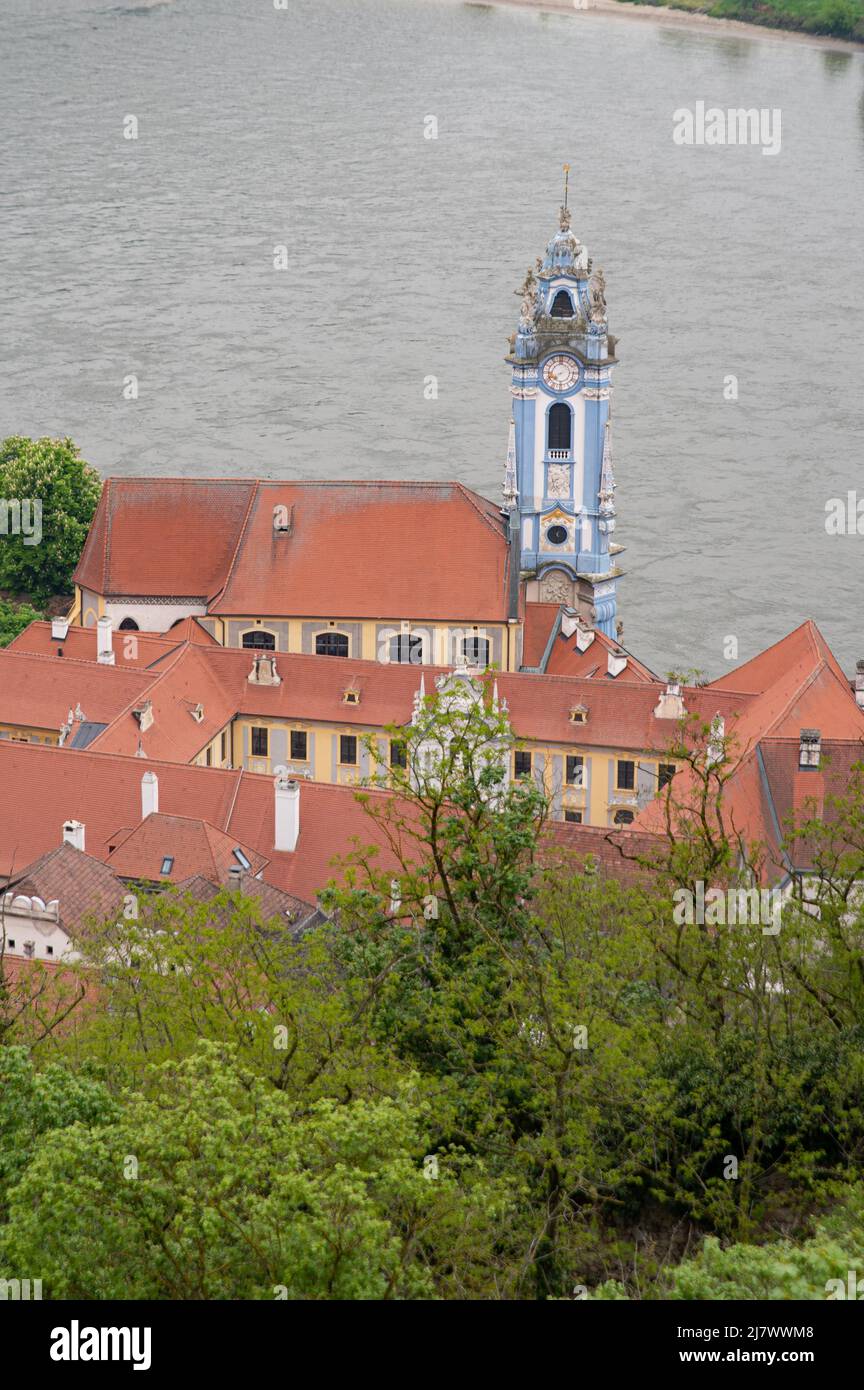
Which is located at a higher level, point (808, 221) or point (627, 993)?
point (808, 221)

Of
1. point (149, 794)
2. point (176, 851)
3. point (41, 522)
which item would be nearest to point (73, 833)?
point (149, 794)

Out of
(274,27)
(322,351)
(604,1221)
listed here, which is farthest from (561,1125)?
(274,27)

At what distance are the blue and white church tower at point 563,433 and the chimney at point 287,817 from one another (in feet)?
44.3

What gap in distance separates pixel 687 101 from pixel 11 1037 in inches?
3457

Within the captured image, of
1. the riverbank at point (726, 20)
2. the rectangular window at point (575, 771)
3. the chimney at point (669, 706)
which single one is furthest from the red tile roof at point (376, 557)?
the riverbank at point (726, 20)

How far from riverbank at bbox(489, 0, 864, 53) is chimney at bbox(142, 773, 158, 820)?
8177 centimetres

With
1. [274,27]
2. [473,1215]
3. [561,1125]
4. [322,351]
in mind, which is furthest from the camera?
[274,27]

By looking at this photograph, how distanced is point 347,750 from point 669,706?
608 centimetres

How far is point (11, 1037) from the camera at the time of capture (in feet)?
67.9

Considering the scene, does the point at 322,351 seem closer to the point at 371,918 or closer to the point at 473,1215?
the point at 371,918

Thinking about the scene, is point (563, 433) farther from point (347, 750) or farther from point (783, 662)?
point (347, 750)

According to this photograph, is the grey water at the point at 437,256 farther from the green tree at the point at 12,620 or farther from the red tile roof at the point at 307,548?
the green tree at the point at 12,620

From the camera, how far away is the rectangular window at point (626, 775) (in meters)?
41.2
